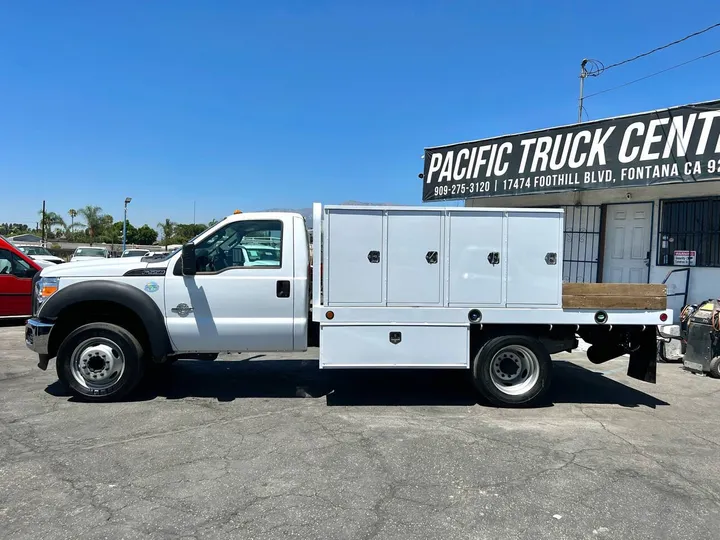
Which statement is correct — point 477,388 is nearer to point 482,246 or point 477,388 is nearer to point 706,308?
point 482,246

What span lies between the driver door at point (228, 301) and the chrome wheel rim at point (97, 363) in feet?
2.17

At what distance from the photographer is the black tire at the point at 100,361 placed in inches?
232

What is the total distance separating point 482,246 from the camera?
588 centimetres

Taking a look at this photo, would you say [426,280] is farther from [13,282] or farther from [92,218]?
[92,218]

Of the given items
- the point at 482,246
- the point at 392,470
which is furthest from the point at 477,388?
the point at 392,470

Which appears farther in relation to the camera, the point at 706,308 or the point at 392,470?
the point at 706,308

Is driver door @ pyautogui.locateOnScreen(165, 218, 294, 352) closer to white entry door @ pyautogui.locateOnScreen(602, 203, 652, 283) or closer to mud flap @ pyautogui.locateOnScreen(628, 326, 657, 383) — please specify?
mud flap @ pyautogui.locateOnScreen(628, 326, 657, 383)

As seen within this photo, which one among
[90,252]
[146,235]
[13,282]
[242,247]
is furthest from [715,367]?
[146,235]

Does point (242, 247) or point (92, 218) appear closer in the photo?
point (242, 247)

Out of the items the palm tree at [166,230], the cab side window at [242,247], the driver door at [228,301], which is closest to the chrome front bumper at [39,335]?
the driver door at [228,301]

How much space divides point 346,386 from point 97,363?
2.98 m

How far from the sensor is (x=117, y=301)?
19.2 ft

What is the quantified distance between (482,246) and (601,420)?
227 centimetres

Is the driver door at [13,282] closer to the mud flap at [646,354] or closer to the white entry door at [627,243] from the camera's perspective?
the mud flap at [646,354]
